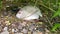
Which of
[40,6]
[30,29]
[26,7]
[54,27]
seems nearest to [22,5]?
[26,7]

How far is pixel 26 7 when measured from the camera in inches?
79.3

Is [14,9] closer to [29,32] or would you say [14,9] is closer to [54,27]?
[29,32]

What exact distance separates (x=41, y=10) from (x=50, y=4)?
121mm

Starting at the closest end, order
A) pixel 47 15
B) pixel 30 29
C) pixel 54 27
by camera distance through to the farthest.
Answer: pixel 54 27, pixel 30 29, pixel 47 15

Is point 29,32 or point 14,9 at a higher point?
point 14,9

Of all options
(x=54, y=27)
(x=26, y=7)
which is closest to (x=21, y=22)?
(x=26, y=7)

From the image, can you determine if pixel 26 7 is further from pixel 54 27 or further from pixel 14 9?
pixel 54 27

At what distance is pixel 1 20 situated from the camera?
191 centimetres

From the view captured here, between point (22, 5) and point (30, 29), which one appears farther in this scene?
point (22, 5)

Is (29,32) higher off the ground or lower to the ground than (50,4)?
lower

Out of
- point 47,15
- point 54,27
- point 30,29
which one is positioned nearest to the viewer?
point 54,27

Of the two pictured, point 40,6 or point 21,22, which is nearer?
point 21,22

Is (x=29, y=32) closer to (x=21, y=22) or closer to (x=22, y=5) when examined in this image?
(x=21, y=22)

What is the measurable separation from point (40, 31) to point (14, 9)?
1.29 feet
